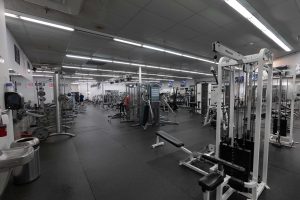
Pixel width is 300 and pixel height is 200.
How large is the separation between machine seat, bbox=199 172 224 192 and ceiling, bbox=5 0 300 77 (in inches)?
140

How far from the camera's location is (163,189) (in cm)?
221

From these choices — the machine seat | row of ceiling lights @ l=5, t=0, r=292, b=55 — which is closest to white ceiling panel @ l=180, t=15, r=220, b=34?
row of ceiling lights @ l=5, t=0, r=292, b=55

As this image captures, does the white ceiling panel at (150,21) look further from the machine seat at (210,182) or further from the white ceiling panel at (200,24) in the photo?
the machine seat at (210,182)

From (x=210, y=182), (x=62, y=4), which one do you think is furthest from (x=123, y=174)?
(x=62, y=4)

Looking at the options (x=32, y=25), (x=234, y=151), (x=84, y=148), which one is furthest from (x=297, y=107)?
(x=32, y=25)

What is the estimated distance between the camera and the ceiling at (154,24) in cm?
342

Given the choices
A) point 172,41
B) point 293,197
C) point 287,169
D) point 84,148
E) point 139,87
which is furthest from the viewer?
point 139,87

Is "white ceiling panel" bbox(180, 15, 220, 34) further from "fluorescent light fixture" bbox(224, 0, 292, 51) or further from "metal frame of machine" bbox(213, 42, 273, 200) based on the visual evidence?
"metal frame of machine" bbox(213, 42, 273, 200)

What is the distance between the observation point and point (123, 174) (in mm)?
2627

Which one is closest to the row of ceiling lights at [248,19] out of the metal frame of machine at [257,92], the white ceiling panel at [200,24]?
the white ceiling panel at [200,24]

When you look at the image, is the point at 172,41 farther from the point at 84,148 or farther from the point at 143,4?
the point at 84,148

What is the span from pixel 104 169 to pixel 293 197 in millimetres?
2997

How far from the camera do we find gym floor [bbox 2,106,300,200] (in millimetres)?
2104

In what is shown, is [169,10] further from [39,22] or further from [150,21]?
[39,22]
